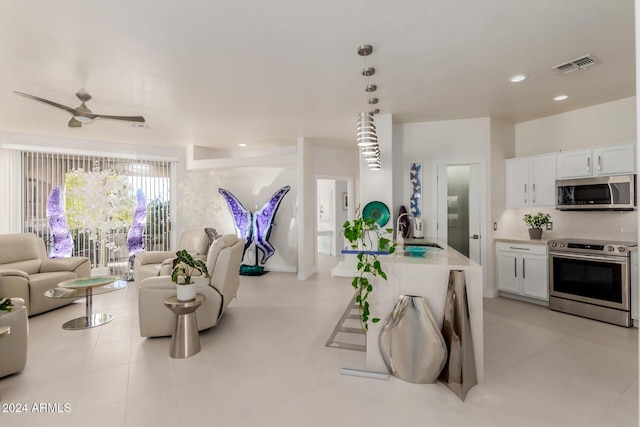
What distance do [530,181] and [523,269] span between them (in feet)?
4.07

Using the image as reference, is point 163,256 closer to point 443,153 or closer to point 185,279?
point 185,279

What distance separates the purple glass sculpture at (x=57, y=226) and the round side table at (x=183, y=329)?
13.4ft

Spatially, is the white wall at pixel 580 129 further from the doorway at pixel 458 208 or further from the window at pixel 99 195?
the window at pixel 99 195

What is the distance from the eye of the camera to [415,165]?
4.70m

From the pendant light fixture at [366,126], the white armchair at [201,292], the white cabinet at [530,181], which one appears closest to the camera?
the pendant light fixture at [366,126]

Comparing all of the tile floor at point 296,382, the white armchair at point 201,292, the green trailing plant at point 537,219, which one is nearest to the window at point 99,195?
the tile floor at point 296,382

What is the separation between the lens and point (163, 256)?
4984mm

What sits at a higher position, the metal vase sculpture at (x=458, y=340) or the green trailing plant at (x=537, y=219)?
the green trailing plant at (x=537, y=219)

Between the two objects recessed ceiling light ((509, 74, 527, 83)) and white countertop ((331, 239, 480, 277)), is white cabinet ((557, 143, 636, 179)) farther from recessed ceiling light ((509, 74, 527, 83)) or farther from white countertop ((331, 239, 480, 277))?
white countertop ((331, 239, 480, 277))

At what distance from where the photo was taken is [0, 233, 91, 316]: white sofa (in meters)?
3.55

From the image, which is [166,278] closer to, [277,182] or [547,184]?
[277,182]

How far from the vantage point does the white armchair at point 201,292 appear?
9.85ft

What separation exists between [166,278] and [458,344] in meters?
2.74

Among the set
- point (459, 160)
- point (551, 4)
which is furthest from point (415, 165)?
Result: point (551, 4)
